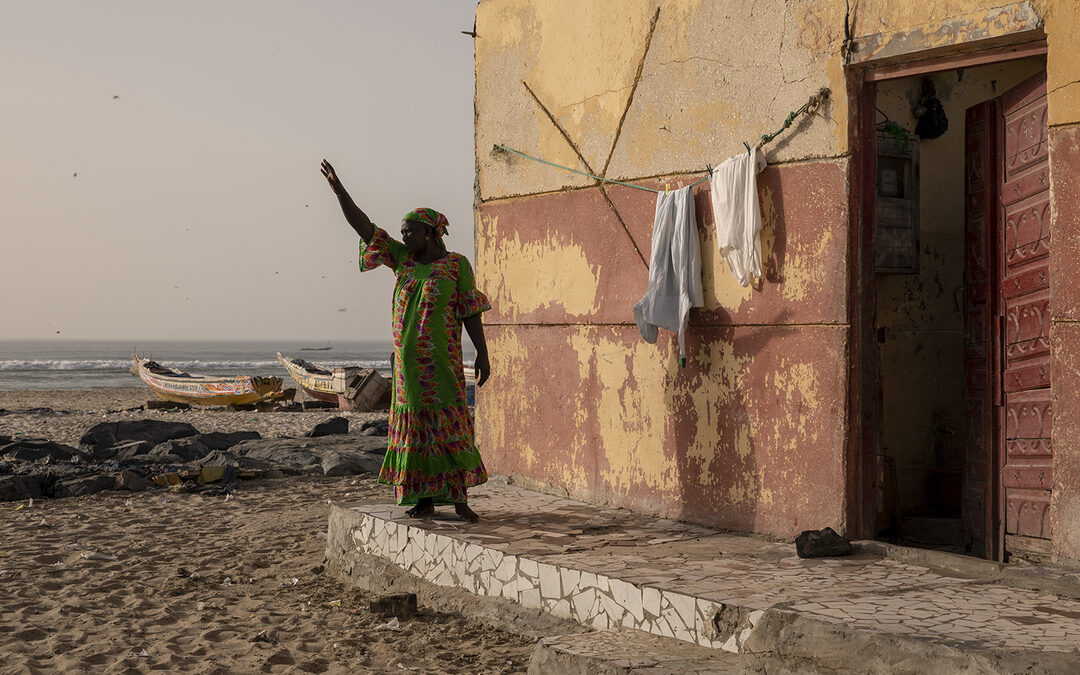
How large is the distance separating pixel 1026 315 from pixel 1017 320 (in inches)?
2.8

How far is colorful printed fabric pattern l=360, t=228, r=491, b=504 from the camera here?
552 cm

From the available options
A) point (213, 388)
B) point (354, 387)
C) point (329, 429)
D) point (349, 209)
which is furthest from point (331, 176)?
Result: point (213, 388)

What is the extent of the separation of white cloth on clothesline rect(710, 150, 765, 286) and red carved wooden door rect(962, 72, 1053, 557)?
119 cm

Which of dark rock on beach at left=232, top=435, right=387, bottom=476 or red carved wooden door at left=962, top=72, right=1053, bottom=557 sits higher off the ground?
red carved wooden door at left=962, top=72, right=1053, bottom=557

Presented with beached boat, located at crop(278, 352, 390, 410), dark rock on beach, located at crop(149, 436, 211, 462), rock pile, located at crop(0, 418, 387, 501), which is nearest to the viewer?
rock pile, located at crop(0, 418, 387, 501)

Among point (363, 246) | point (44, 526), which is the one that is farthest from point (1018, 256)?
point (44, 526)

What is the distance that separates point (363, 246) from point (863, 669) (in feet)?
12.1

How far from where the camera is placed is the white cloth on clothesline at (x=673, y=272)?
5582 mm

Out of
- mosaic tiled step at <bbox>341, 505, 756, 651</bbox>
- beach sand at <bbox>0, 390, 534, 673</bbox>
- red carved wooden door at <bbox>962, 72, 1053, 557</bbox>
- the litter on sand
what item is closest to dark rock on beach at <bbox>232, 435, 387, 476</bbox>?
beach sand at <bbox>0, 390, 534, 673</bbox>

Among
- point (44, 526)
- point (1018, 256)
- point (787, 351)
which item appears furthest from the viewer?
point (44, 526)

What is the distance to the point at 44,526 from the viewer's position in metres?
7.33

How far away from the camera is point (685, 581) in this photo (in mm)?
4137

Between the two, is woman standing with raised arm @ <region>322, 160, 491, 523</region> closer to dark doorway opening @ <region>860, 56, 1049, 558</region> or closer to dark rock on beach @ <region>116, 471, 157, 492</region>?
dark doorway opening @ <region>860, 56, 1049, 558</region>

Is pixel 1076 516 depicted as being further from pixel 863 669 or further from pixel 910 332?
pixel 910 332
